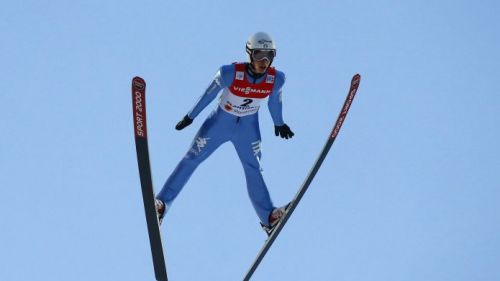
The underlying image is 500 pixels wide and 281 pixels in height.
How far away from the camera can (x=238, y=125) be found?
29.0 ft

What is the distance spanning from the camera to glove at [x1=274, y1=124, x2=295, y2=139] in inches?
363

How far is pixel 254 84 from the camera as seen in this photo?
8445 millimetres

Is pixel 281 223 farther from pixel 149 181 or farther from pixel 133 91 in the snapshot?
pixel 133 91

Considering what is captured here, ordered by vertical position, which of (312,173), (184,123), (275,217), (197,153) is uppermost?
(312,173)

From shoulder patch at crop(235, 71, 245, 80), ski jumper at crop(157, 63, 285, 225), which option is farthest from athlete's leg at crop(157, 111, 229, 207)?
shoulder patch at crop(235, 71, 245, 80)

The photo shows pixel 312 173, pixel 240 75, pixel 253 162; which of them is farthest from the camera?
pixel 253 162

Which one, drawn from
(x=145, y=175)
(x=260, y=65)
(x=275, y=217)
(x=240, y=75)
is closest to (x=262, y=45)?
(x=260, y=65)

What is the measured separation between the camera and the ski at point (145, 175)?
23.5ft

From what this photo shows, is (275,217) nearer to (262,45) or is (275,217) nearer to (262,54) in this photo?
(262,54)

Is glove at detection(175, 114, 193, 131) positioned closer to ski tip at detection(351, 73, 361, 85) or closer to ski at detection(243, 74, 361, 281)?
ski at detection(243, 74, 361, 281)

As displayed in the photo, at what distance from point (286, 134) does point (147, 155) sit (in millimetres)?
2308

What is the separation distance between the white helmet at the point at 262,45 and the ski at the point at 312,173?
3.86ft

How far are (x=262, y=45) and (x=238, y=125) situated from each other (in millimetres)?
1135

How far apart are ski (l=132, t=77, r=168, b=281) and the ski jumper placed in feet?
3.06
